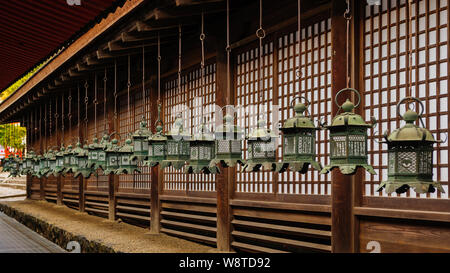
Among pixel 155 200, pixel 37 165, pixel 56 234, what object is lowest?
pixel 56 234

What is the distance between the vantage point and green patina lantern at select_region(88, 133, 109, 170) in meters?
8.75

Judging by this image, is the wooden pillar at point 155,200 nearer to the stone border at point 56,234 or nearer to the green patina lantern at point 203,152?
the stone border at point 56,234

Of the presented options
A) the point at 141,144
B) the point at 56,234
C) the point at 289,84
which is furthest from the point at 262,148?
the point at 56,234

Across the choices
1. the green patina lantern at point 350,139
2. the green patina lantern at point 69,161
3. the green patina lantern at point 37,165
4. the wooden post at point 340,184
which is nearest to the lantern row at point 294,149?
the green patina lantern at point 350,139

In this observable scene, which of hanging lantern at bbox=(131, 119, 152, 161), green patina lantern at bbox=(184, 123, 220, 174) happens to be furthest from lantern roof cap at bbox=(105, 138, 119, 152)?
green patina lantern at bbox=(184, 123, 220, 174)

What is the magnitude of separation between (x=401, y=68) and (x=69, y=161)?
7.64m

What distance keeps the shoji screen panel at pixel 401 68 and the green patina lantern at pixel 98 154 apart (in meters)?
5.14

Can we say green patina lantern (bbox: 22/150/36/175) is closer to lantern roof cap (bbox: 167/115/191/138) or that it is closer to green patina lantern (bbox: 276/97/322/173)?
lantern roof cap (bbox: 167/115/191/138)

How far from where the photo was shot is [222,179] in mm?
8000

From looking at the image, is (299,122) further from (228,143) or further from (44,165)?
(44,165)

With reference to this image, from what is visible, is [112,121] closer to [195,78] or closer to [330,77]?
[195,78]

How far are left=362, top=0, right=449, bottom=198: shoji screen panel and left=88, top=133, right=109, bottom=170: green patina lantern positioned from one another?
514 centimetres
